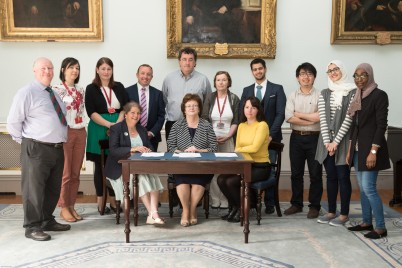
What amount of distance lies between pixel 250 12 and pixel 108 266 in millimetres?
4057

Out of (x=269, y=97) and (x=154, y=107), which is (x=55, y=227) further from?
(x=269, y=97)

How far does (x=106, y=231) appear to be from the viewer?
13.7 feet

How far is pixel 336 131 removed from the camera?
13.6 ft

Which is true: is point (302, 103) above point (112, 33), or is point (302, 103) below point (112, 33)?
below

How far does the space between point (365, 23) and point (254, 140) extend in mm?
2883

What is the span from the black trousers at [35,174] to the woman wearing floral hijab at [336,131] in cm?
268

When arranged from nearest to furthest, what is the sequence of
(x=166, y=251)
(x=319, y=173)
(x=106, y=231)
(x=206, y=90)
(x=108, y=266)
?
1. (x=108, y=266)
2. (x=166, y=251)
3. (x=106, y=231)
4. (x=319, y=173)
5. (x=206, y=90)

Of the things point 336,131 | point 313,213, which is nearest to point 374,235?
point 313,213

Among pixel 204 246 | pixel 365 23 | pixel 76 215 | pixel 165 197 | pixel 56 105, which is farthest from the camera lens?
pixel 365 23

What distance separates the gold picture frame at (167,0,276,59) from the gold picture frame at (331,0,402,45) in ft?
3.00

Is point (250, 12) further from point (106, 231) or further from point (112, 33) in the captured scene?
point (106, 231)

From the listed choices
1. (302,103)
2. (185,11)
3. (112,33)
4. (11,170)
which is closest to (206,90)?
(302,103)

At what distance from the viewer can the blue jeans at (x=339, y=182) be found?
4199 mm

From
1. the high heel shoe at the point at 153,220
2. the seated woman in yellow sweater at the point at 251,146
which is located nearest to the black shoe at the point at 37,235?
the high heel shoe at the point at 153,220
